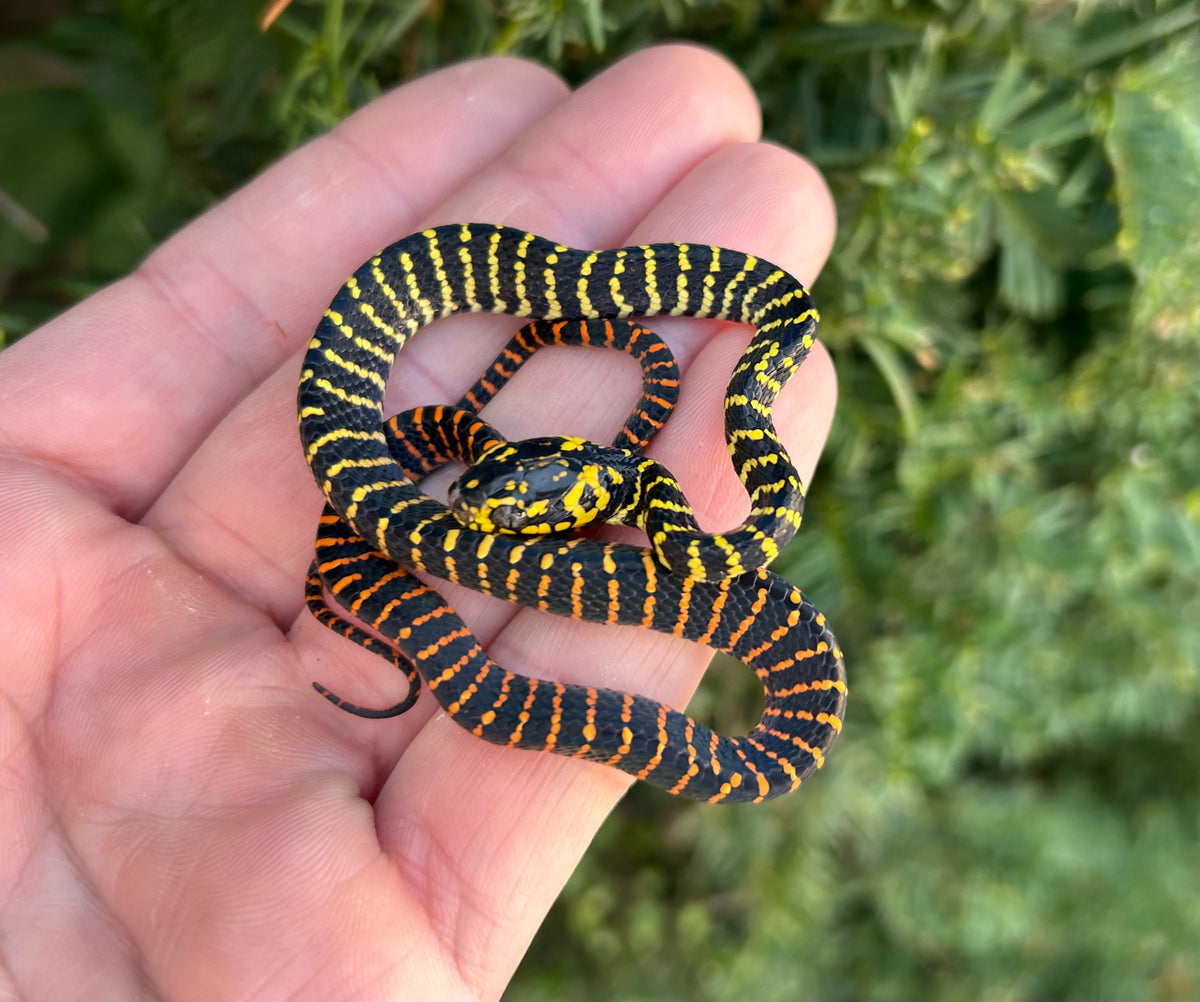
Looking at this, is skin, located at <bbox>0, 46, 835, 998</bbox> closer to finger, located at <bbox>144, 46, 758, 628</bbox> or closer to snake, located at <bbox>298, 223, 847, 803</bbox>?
finger, located at <bbox>144, 46, 758, 628</bbox>

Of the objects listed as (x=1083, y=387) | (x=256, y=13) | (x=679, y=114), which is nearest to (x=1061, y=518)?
(x=1083, y=387)

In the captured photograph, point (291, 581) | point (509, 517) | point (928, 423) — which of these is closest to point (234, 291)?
point (291, 581)

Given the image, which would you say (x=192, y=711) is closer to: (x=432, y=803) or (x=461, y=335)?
(x=432, y=803)

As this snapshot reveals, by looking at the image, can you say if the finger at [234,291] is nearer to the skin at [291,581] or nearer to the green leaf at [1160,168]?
the skin at [291,581]

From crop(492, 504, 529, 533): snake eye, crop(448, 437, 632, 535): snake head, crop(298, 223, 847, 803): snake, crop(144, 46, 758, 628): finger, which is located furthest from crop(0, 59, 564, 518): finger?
crop(492, 504, 529, 533): snake eye

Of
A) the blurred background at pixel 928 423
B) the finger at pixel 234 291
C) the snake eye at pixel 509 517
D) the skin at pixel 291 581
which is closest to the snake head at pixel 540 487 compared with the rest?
the snake eye at pixel 509 517
